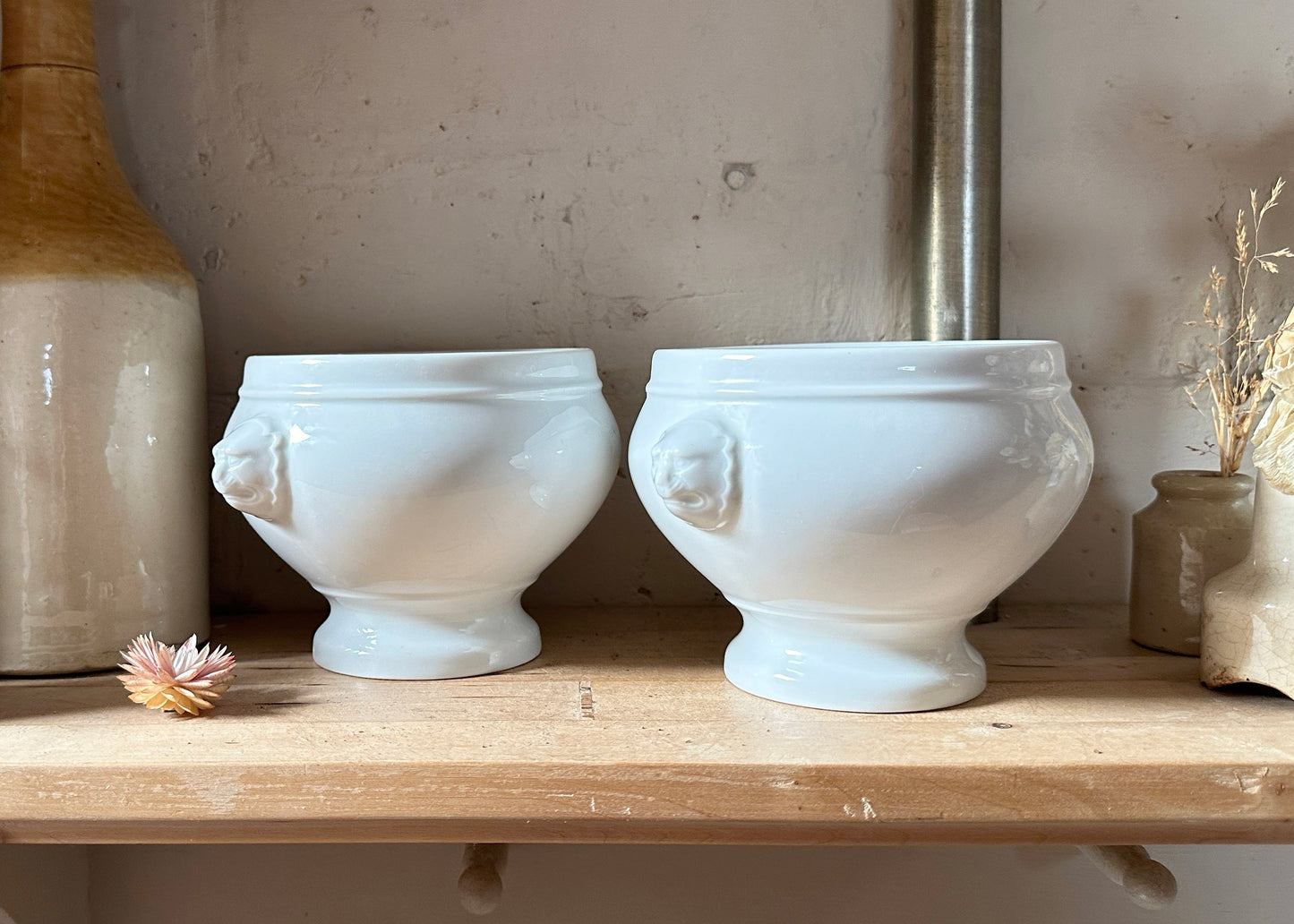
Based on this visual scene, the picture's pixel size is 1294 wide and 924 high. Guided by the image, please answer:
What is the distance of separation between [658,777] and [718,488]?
14 centimetres

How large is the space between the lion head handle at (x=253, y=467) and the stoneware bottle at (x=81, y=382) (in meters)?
0.08

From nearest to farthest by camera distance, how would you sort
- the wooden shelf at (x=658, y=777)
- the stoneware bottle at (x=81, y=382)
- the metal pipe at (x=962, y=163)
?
1. the wooden shelf at (x=658, y=777)
2. the stoneware bottle at (x=81, y=382)
3. the metal pipe at (x=962, y=163)

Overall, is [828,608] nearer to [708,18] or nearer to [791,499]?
[791,499]

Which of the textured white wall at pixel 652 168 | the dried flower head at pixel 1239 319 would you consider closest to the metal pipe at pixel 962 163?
the textured white wall at pixel 652 168

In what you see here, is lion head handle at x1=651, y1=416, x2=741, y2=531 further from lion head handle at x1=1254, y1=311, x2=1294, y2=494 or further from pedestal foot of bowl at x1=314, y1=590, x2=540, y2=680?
lion head handle at x1=1254, y1=311, x2=1294, y2=494

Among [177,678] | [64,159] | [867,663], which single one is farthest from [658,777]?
[64,159]

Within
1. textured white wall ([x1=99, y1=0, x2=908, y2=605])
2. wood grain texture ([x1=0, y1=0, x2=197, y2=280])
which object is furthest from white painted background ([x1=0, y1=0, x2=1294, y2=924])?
wood grain texture ([x1=0, y1=0, x2=197, y2=280])

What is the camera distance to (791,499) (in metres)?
0.49

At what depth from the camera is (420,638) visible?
23.1 inches

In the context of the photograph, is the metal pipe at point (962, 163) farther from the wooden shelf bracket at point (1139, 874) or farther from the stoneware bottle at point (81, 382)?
the stoneware bottle at point (81, 382)

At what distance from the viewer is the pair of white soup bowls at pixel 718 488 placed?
49 centimetres

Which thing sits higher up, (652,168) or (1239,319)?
(652,168)

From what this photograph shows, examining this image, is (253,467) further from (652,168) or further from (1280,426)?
(1280,426)

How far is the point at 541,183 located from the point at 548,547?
0.92ft
